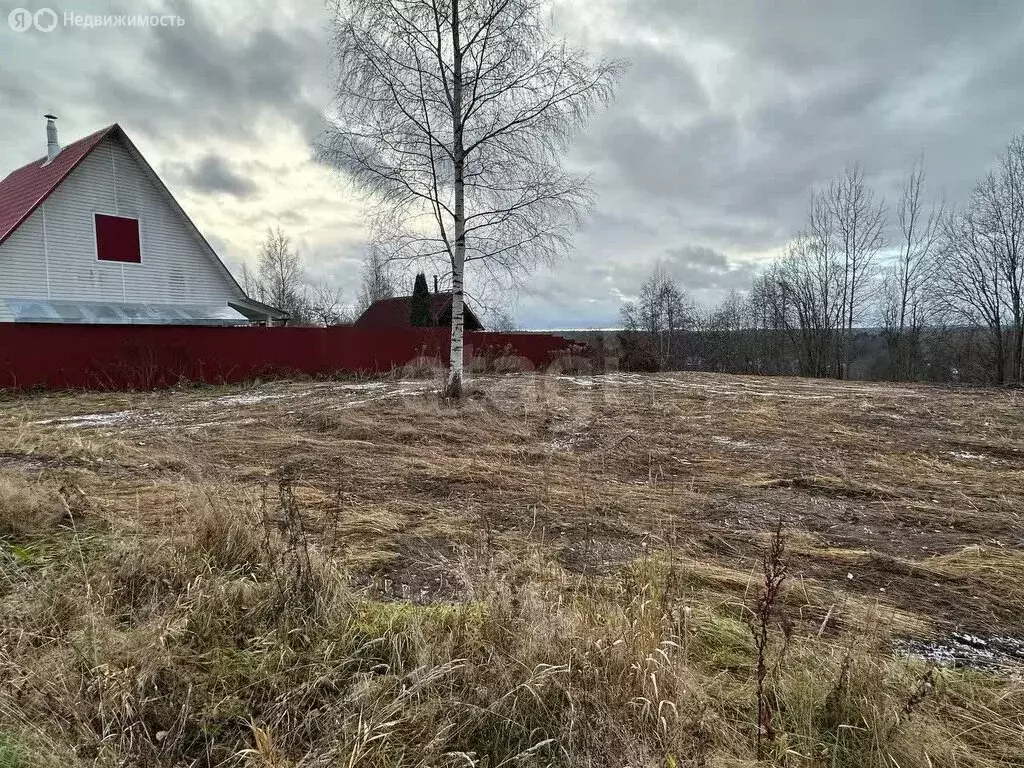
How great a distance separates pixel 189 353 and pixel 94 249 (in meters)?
6.67

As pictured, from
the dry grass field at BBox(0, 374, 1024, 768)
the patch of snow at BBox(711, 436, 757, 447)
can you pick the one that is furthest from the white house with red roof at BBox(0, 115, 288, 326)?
the patch of snow at BBox(711, 436, 757, 447)

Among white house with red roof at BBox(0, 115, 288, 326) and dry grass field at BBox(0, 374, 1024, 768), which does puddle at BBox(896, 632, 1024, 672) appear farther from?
white house with red roof at BBox(0, 115, 288, 326)

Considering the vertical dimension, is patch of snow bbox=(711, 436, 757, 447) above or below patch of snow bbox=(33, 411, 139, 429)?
below

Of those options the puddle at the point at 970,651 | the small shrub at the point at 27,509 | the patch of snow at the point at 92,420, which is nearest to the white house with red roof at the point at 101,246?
the patch of snow at the point at 92,420

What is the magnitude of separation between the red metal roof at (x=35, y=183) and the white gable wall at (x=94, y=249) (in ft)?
0.93

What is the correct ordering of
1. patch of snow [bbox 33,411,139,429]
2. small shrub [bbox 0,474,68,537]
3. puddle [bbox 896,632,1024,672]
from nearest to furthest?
puddle [bbox 896,632,1024,672] → small shrub [bbox 0,474,68,537] → patch of snow [bbox 33,411,139,429]

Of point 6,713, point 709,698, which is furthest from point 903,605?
point 6,713

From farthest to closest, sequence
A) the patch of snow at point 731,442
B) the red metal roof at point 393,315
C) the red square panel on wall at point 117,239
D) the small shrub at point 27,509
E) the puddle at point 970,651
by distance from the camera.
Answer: the red metal roof at point 393,315 < the red square panel on wall at point 117,239 < the patch of snow at point 731,442 < the small shrub at point 27,509 < the puddle at point 970,651

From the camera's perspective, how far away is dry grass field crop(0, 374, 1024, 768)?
157cm

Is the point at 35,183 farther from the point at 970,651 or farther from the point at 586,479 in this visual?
the point at 970,651

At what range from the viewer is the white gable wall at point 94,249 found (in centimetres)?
1474

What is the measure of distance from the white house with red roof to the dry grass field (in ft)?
44.0

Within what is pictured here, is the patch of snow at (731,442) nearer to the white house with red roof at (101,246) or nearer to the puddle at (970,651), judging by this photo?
the puddle at (970,651)

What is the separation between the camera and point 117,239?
647 inches
